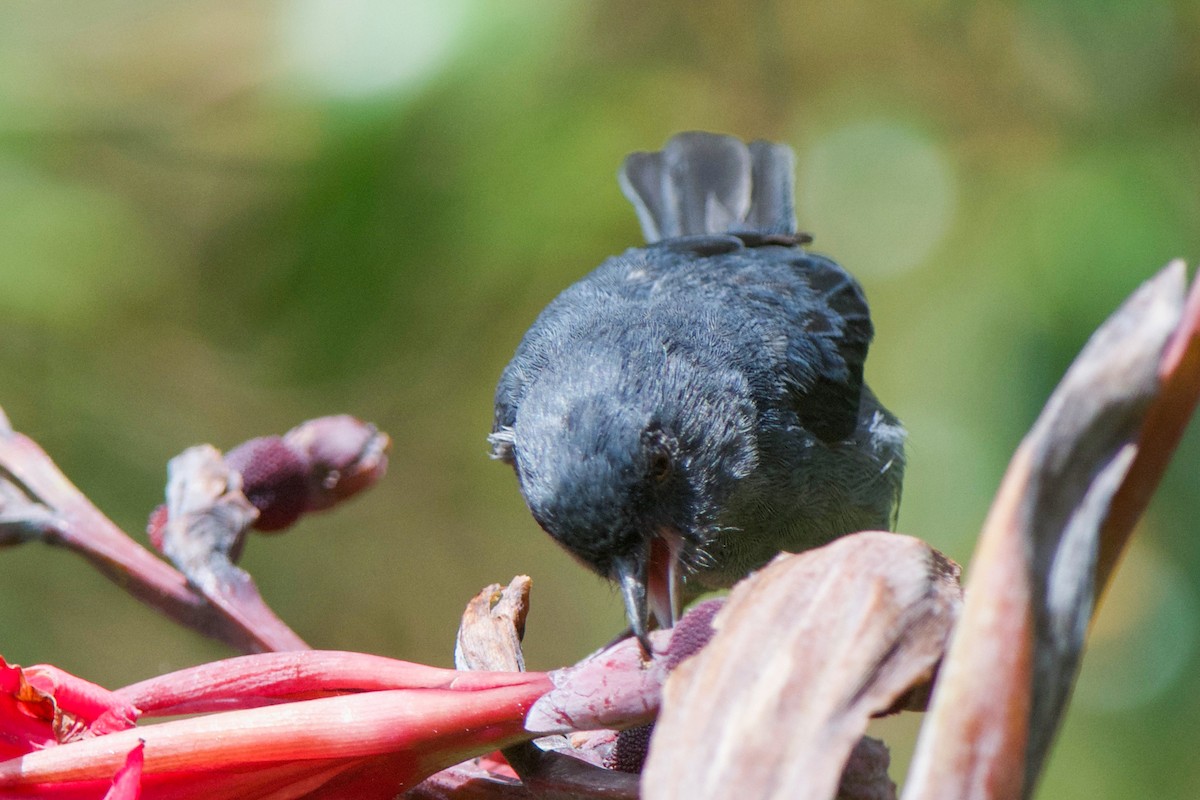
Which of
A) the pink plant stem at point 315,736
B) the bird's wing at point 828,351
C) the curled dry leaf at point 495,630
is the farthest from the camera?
the bird's wing at point 828,351

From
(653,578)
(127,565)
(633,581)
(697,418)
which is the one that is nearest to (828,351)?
(697,418)

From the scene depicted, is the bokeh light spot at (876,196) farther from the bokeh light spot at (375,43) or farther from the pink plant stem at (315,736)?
the pink plant stem at (315,736)

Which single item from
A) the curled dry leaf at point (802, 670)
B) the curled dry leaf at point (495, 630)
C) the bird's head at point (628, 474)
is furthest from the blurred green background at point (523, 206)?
the curled dry leaf at point (802, 670)

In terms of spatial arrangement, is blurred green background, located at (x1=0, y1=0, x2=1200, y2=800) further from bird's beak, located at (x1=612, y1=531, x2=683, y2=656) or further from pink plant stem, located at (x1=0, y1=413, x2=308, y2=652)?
pink plant stem, located at (x1=0, y1=413, x2=308, y2=652)

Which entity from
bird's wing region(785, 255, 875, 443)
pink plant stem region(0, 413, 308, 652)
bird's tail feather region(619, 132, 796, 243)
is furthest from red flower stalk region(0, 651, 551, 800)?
bird's tail feather region(619, 132, 796, 243)

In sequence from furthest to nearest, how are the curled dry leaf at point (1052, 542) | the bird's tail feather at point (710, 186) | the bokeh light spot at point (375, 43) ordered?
the bird's tail feather at point (710, 186)
the bokeh light spot at point (375, 43)
the curled dry leaf at point (1052, 542)

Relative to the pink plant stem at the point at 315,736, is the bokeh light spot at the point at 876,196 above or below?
above

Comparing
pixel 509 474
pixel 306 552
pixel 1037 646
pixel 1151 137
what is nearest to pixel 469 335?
pixel 509 474
